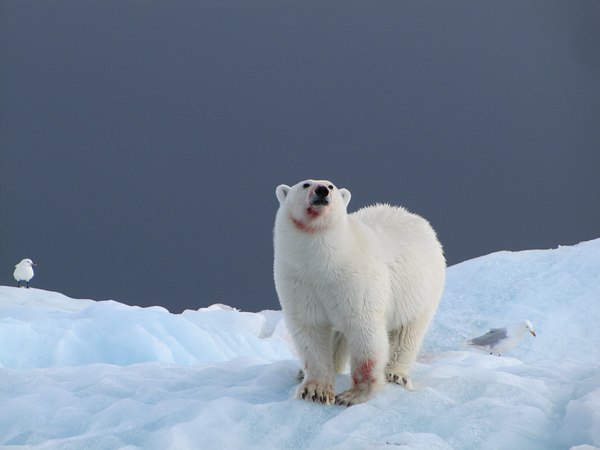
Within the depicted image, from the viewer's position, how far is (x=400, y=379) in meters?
4.96

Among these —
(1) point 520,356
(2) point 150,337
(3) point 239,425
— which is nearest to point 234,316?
(2) point 150,337

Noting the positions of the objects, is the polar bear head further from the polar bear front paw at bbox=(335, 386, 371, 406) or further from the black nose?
the polar bear front paw at bbox=(335, 386, 371, 406)

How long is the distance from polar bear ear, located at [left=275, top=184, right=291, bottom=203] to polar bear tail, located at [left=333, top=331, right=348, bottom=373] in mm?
957

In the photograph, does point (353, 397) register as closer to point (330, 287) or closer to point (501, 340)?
point (330, 287)

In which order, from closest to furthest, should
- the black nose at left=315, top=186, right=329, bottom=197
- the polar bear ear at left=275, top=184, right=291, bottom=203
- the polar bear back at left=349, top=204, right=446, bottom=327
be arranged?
the black nose at left=315, top=186, right=329, bottom=197, the polar bear ear at left=275, top=184, right=291, bottom=203, the polar bear back at left=349, top=204, right=446, bottom=327

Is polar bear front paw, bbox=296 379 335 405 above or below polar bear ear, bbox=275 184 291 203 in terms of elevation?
below

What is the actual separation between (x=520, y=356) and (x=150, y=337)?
6.69 metres

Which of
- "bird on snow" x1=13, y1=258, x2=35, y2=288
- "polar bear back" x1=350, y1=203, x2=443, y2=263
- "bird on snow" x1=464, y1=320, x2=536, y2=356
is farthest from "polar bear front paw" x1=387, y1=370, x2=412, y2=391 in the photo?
"bird on snow" x1=13, y1=258, x2=35, y2=288

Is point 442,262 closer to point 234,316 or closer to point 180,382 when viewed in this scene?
point 180,382

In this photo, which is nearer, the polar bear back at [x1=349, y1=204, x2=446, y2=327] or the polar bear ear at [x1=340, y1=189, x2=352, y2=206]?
the polar bear ear at [x1=340, y1=189, x2=352, y2=206]

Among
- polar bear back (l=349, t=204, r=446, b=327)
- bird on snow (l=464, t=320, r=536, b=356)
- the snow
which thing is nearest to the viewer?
the snow

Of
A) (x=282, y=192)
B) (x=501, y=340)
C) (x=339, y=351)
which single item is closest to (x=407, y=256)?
(x=339, y=351)

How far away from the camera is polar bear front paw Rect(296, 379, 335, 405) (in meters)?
4.55

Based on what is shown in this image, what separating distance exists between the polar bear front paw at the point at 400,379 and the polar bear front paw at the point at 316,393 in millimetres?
508
